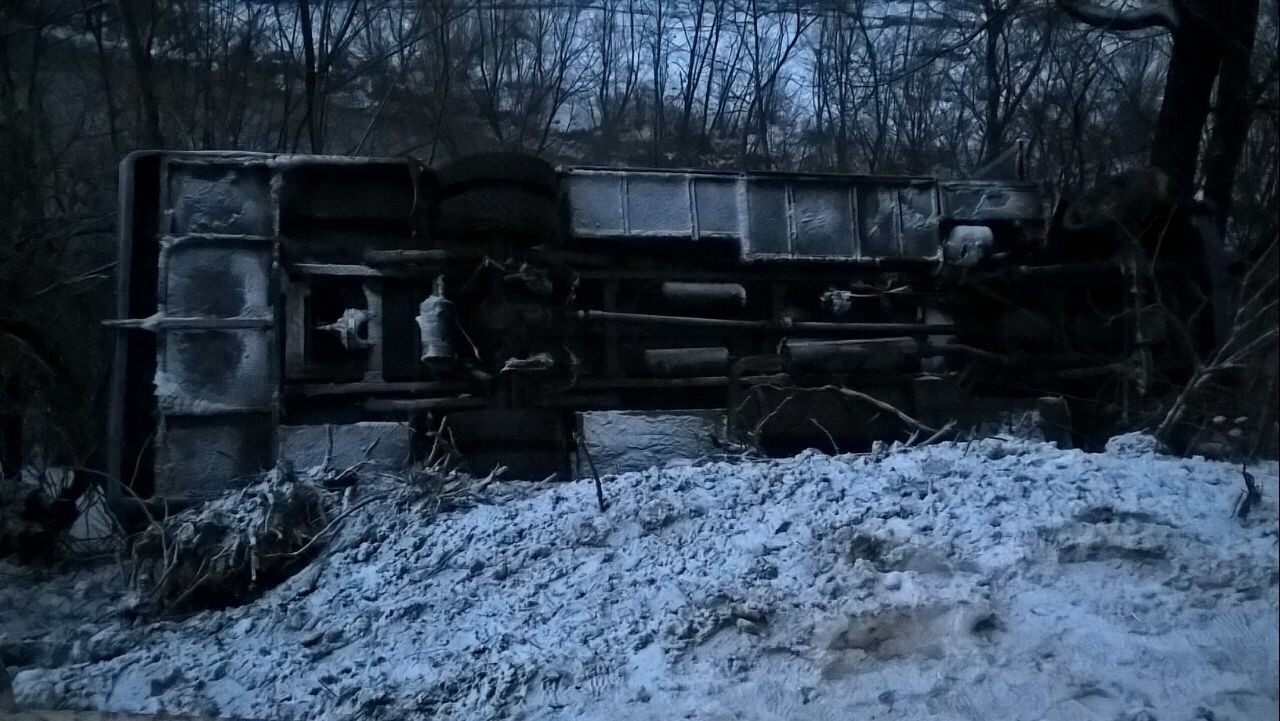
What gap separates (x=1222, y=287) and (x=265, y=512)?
5069 millimetres

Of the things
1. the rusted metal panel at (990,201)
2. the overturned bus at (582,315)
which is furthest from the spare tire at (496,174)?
the rusted metal panel at (990,201)

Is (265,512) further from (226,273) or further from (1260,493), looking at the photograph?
(1260,493)

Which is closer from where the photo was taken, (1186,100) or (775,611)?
(775,611)

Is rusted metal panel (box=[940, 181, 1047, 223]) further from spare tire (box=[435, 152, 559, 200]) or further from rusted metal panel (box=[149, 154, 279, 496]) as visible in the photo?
rusted metal panel (box=[149, 154, 279, 496])

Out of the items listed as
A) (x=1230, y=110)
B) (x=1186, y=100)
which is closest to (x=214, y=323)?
(x=1230, y=110)

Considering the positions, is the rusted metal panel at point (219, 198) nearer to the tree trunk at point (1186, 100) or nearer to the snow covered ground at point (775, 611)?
the snow covered ground at point (775, 611)

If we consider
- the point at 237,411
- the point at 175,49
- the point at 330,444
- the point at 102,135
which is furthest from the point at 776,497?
the point at 175,49

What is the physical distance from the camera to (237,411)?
20.4ft

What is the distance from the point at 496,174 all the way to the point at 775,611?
3.37 meters

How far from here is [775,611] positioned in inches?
165

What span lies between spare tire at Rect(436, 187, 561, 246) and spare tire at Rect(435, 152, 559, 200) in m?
0.04

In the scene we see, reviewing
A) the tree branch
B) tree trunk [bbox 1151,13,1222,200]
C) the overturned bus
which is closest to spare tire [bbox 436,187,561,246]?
the overturned bus

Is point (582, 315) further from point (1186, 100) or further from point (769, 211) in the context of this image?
point (1186, 100)

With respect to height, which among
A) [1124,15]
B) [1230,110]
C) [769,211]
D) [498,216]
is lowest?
[498,216]
